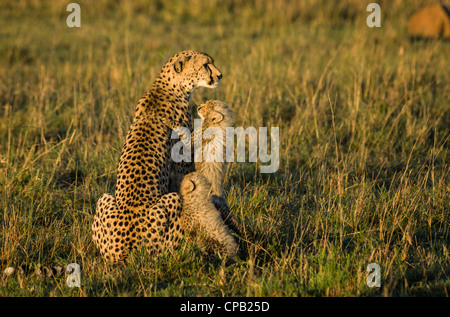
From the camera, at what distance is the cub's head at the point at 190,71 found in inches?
171

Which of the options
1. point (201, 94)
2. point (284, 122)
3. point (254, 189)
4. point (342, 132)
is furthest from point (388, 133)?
point (201, 94)

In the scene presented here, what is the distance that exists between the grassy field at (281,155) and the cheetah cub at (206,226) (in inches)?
4.1

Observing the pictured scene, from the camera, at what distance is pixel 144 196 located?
12.1 feet

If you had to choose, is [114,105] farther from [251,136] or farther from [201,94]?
[251,136]

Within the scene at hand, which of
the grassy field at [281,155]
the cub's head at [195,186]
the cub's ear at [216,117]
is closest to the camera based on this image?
the grassy field at [281,155]

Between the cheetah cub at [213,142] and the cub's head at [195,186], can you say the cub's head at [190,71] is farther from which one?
the cub's head at [195,186]

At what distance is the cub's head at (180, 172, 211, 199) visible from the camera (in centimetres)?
383

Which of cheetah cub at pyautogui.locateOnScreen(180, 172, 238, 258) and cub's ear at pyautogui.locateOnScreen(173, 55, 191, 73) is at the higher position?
cub's ear at pyautogui.locateOnScreen(173, 55, 191, 73)

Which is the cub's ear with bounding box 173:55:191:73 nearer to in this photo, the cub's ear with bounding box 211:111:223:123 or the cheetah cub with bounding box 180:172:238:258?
the cub's ear with bounding box 211:111:223:123
